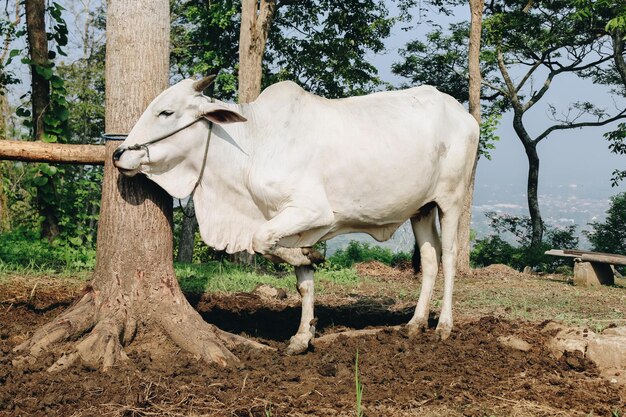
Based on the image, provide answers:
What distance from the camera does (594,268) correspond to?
1217 cm

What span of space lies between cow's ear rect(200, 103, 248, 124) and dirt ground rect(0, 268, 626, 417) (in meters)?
1.49

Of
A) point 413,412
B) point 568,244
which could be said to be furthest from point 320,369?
point 568,244

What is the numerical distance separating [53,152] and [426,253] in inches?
122

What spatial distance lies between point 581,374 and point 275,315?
8.55ft

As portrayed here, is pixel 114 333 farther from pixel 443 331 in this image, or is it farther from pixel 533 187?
pixel 533 187

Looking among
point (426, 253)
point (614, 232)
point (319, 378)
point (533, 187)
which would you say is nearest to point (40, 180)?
point (426, 253)

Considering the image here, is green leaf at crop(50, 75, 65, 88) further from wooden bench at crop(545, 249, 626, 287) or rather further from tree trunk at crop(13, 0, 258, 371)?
wooden bench at crop(545, 249, 626, 287)

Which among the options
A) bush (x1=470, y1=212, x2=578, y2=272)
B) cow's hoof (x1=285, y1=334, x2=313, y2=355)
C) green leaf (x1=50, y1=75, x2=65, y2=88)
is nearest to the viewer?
cow's hoof (x1=285, y1=334, x2=313, y2=355)

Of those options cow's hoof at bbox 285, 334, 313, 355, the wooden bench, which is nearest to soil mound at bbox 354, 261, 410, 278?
the wooden bench

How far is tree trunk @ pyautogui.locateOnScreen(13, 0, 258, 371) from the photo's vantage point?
489cm

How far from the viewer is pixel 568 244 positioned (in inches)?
861

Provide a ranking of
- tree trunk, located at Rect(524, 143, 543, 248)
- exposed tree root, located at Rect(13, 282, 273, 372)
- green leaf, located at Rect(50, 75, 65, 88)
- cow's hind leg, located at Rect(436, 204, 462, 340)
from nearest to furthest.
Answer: exposed tree root, located at Rect(13, 282, 273, 372) < cow's hind leg, located at Rect(436, 204, 462, 340) < green leaf, located at Rect(50, 75, 65, 88) < tree trunk, located at Rect(524, 143, 543, 248)

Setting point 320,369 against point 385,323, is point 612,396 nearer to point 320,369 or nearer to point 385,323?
point 320,369

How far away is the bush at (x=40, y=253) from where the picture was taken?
8633 millimetres
